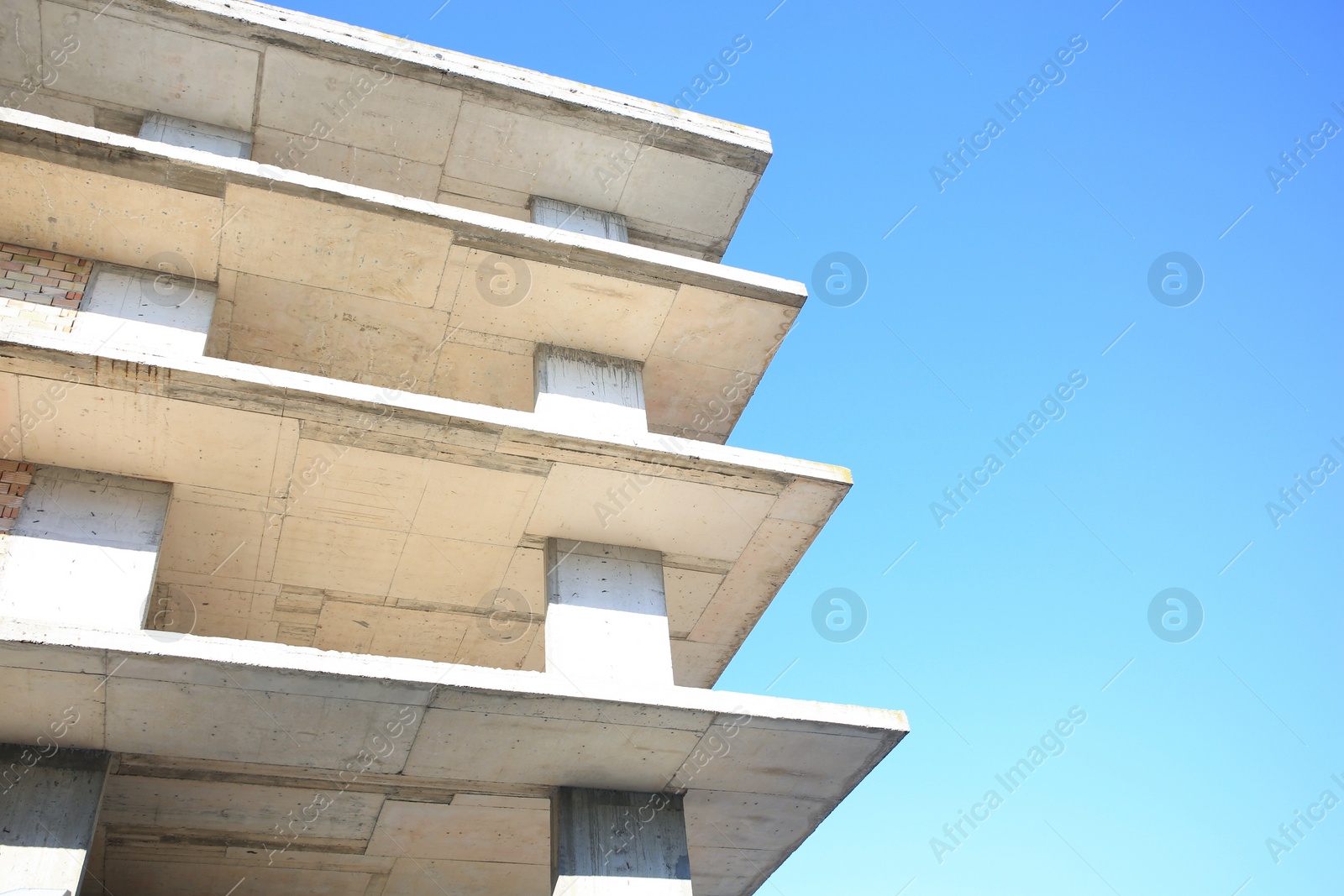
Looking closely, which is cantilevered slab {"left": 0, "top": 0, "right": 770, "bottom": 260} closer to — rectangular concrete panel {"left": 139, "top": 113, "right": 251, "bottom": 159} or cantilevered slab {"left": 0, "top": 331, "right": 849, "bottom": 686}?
rectangular concrete panel {"left": 139, "top": 113, "right": 251, "bottom": 159}

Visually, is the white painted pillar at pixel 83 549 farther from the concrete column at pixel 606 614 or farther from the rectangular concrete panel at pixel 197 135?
the rectangular concrete panel at pixel 197 135

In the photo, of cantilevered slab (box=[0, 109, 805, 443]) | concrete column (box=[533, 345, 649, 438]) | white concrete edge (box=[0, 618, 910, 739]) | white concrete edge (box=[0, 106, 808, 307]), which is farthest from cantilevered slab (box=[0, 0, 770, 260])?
white concrete edge (box=[0, 618, 910, 739])

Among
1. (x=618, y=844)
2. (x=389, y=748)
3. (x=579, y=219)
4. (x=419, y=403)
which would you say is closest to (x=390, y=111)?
(x=579, y=219)

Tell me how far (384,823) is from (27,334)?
4826 mm

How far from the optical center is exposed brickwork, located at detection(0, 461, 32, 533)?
696 cm

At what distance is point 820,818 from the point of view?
802 cm

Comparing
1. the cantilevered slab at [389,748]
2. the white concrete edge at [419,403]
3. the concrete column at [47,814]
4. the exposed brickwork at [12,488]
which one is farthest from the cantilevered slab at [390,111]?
the concrete column at [47,814]

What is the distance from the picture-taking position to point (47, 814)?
20.1ft

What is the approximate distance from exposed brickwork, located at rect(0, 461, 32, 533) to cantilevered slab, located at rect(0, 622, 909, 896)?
5.19 ft

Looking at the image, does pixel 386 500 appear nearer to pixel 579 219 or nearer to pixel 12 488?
pixel 12 488

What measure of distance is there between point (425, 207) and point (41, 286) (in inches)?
127

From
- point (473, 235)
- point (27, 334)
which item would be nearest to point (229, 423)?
point (27, 334)

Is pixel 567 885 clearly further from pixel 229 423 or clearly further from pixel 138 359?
pixel 138 359

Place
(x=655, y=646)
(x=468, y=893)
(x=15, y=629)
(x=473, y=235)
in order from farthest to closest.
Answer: (x=468, y=893) < (x=473, y=235) < (x=655, y=646) < (x=15, y=629)
